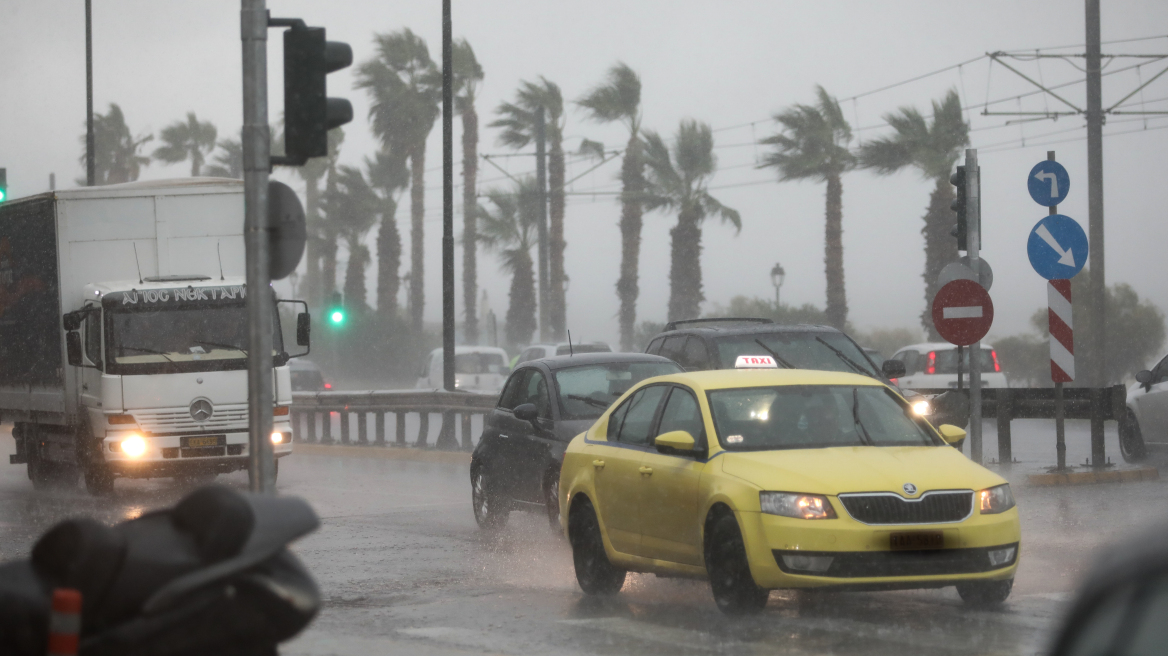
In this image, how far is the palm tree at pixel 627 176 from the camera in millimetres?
48938

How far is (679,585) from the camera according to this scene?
993 centimetres

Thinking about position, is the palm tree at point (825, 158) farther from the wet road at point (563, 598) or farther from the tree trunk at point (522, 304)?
the wet road at point (563, 598)

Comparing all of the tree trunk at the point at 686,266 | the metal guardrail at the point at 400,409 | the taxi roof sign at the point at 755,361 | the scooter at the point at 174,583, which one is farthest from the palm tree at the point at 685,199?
the scooter at the point at 174,583

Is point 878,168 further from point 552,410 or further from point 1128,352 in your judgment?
point 552,410

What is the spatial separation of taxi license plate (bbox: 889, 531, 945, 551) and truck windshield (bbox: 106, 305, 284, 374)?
416 inches

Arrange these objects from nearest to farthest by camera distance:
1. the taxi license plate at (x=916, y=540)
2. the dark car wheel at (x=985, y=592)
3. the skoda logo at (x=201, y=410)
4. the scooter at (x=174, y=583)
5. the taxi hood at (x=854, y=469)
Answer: the scooter at (x=174, y=583), the taxi license plate at (x=916, y=540), the taxi hood at (x=854, y=469), the dark car wheel at (x=985, y=592), the skoda logo at (x=201, y=410)

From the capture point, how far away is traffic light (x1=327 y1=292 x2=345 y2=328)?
24.8 meters

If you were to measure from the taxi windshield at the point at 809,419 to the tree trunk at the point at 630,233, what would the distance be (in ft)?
136

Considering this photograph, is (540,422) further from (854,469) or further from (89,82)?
(89,82)

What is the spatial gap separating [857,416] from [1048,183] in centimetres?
862

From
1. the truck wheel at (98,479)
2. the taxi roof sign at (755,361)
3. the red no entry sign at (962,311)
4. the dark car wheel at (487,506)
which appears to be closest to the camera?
→ the dark car wheel at (487,506)

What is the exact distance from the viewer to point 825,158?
44.8m

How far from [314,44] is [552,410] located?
17.2 ft

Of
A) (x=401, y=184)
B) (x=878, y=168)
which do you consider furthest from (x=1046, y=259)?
(x=401, y=184)
